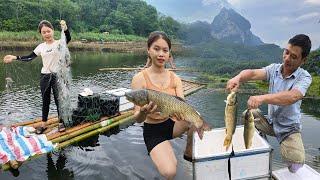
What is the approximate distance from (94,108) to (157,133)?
214 inches

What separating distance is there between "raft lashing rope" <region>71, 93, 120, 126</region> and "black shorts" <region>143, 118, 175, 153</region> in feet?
16.1

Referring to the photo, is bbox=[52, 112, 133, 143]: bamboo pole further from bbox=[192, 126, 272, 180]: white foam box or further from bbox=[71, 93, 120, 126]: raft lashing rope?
bbox=[192, 126, 272, 180]: white foam box

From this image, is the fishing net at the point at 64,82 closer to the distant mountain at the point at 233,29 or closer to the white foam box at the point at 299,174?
the white foam box at the point at 299,174

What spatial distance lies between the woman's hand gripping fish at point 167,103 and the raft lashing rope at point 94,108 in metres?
5.69

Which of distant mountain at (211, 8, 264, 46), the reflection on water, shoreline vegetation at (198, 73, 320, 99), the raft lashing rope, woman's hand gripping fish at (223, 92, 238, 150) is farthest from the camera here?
distant mountain at (211, 8, 264, 46)

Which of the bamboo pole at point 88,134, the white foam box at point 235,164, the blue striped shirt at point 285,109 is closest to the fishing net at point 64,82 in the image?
the bamboo pole at point 88,134

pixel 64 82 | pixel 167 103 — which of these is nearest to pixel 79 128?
pixel 64 82

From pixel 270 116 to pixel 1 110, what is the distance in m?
11.4

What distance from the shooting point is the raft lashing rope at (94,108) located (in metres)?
10.4

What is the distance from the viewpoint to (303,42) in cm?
579

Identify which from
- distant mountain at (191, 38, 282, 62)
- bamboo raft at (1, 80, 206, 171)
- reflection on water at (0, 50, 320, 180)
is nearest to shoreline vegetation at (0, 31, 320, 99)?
reflection on water at (0, 50, 320, 180)

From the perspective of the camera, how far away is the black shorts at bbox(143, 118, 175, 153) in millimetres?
5682

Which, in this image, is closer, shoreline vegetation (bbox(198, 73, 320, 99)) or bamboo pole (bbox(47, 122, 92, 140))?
bamboo pole (bbox(47, 122, 92, 140))

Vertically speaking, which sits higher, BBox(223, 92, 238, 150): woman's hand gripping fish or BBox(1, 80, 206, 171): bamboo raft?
BBox(223, 92, 238, 150): woman's hand gripping fish
